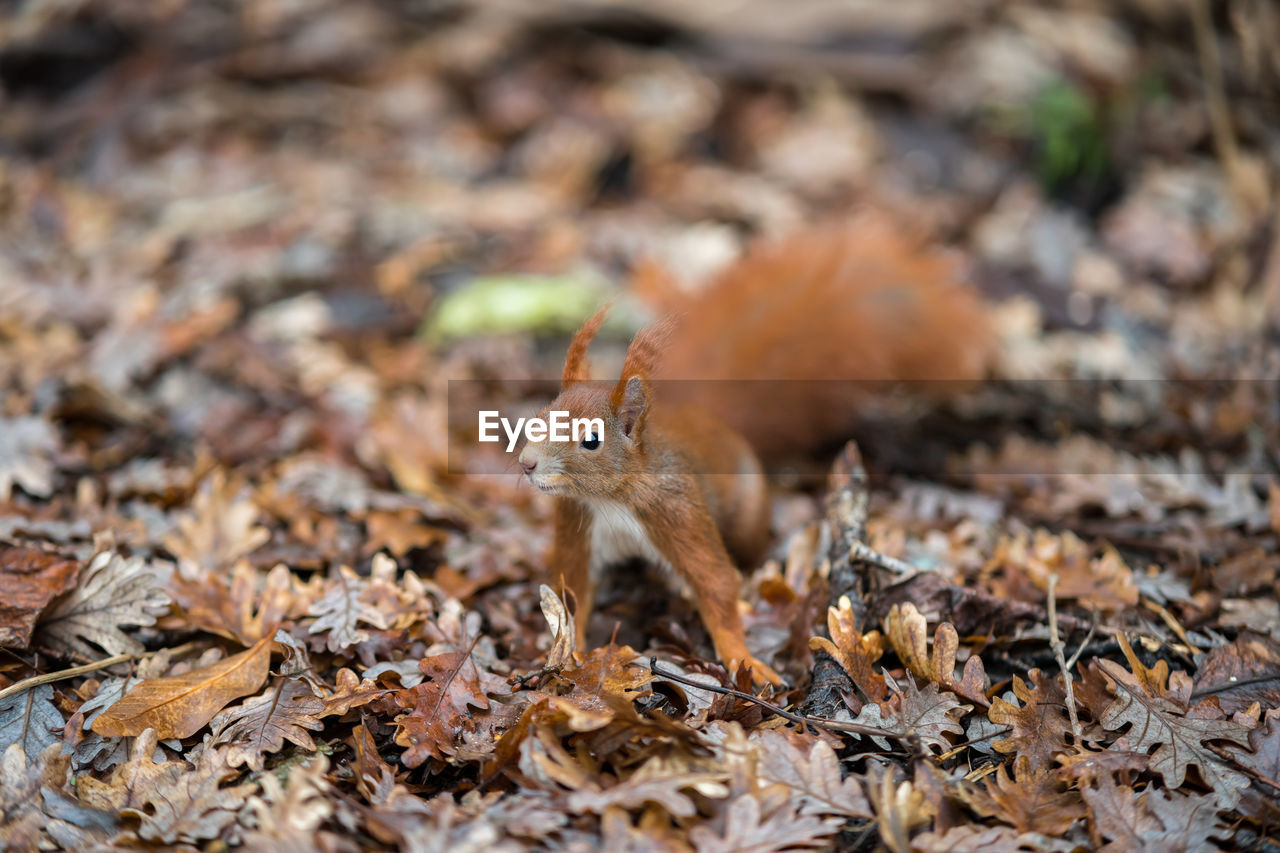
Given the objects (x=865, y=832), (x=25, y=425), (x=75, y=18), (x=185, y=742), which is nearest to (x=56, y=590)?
(x=185, y=742)

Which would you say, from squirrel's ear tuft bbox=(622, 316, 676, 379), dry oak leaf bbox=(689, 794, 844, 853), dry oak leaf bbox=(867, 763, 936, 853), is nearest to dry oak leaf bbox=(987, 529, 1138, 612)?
dry oak leaf bbox=(867, 763, 936, 853)

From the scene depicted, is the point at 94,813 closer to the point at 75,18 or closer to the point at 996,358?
the point at 996,358

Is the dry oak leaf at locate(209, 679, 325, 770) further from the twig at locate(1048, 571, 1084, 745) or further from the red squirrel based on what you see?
the twig at locate(1048, 571, 1084, 745)

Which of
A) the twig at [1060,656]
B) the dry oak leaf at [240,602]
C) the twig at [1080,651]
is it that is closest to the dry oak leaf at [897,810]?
the twig at [1060,656]

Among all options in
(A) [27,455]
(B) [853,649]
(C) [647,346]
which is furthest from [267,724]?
(A) [27,455]

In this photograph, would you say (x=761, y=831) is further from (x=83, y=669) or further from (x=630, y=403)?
(x=83, y=669)
